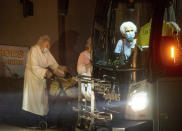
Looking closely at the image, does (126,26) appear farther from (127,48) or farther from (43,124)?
(43,124)

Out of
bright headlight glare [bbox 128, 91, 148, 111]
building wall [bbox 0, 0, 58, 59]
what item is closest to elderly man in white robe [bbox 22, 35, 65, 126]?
building wall [bbox 0, 0, 58, 59]

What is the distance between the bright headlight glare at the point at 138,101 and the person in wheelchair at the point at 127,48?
48 cm

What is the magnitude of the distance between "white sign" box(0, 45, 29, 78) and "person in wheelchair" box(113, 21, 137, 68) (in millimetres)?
5034

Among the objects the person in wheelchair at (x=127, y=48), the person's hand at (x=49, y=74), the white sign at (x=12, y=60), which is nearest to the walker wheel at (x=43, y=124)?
the person's hand at (x=49, y=74)

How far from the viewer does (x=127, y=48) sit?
4617mm

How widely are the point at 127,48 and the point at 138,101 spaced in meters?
0.87

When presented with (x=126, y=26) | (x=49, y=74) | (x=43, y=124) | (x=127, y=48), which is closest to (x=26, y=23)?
(x=49, y=74)

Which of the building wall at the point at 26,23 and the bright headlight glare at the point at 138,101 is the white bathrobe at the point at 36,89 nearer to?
the building wall at the point at 26,23

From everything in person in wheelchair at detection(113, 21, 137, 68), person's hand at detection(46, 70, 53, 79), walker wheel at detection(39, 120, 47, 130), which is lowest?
walker wheel at detection(39, 120, 47, 130)

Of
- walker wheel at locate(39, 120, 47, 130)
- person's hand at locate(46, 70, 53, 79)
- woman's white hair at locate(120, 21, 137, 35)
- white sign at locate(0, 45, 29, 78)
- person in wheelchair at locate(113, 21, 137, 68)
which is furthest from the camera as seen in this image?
white sign at locate(0, 45, 29, 78)

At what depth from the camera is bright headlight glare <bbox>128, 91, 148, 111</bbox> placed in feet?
13.4

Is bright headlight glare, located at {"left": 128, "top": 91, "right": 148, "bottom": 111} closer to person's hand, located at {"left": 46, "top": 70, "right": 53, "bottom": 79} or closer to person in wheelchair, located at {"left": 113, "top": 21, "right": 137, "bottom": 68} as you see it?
person in wheelchair, located at {"left": 113, "top": 21, "right": 137, "bottom": 68}

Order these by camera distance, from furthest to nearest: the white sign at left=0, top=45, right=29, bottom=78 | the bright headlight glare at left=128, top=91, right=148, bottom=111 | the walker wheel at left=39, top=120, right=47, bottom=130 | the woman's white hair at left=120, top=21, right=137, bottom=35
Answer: the white sign at left=0, top=45, right=29, bottom=78
the walker wheel at left=39, top=120, right=47, bottom=130
the woman's white hair at left=120, top=21, right=137, bottom=35
the bright headlight glare at left=128, top=91, right=148, bottom=111

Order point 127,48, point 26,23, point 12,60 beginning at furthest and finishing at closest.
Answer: point 26,23
point 12,60
point 127,48
